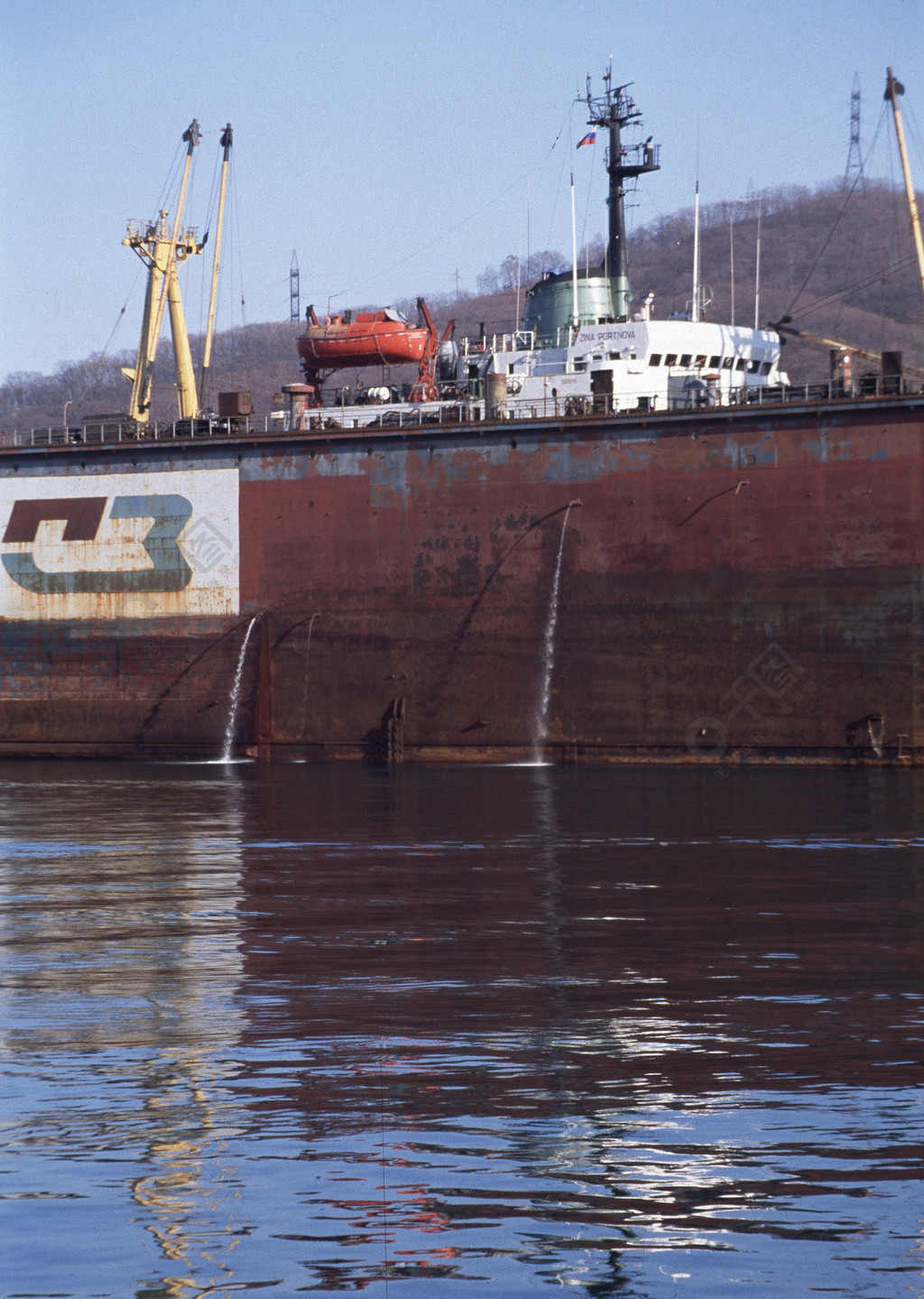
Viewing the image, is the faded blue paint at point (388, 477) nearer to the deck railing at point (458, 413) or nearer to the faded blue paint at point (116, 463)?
the deck railing at point (458, 413)

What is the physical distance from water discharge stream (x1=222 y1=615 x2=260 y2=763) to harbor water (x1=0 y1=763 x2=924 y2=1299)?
76.8ft

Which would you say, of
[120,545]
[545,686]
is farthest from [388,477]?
[120,545]

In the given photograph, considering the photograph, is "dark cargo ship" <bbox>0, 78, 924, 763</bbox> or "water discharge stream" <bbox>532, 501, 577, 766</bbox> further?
"water discharge stream" <bbox>532, 501, 577, 766</bbox>

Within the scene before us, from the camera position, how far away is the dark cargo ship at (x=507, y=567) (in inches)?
1511

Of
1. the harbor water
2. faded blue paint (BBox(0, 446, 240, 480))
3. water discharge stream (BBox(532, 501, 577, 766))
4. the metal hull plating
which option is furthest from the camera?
faded blue paint (BBox(0, 446, 240, 480))

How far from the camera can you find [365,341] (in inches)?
2024

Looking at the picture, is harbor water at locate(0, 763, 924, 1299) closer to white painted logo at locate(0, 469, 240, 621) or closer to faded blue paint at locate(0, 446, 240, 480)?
white painted logo at locate(0, 469, 240, 621)

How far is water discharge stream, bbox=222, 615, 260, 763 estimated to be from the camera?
44.8 m

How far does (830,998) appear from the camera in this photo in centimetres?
1195

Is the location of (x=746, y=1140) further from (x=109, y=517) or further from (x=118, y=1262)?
(x=109, y=517)

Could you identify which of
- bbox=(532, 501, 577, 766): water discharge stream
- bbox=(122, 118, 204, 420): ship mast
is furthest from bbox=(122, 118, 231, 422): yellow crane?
bbox=(532, 501, 577, 766): water discharge stream

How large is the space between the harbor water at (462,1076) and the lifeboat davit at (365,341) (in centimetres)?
3306

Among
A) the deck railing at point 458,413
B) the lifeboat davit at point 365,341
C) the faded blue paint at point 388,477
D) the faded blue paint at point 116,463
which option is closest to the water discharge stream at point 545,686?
the deck railing at point 458,413

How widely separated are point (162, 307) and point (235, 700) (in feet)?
84.9
